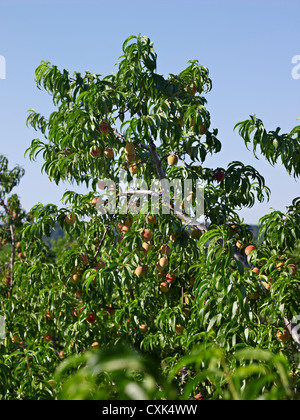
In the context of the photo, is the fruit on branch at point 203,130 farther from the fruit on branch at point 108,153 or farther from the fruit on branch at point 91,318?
the fruit on branch at point 91,318

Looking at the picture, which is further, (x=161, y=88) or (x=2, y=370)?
(x=161, y=88)

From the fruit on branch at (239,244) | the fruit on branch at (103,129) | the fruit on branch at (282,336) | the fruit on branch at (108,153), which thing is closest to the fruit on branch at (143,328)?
the fruit on branch at (239,244)

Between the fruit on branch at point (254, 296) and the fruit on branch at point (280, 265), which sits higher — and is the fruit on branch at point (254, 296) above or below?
below

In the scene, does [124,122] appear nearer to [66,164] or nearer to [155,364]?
[66,164]

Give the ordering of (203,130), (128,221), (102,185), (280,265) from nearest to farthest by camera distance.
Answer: (280,265), (203,130), (128,221), (102,185)

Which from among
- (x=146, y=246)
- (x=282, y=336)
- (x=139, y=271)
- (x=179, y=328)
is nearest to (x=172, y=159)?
(x=146, y=246)

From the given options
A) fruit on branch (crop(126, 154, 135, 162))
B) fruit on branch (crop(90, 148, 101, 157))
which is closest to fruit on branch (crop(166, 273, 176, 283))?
fruit on branch (crop(126, 154, 135, 162))

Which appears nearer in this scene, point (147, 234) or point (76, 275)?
point (147, 234)

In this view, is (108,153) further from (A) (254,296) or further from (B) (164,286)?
(A) (254,296)

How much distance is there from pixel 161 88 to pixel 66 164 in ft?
3.09

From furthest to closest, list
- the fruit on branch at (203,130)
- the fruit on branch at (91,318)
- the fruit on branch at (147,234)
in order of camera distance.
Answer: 1. the fruit on branch at (203,130)
2. the fruit on branch at (91,318)
3. the fruit on branch at (147,234)

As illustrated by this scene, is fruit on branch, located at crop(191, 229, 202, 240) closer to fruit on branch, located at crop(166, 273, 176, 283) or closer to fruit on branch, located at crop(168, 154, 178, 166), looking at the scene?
fruit on branch, located at crop(166, 273, 176, 283)
